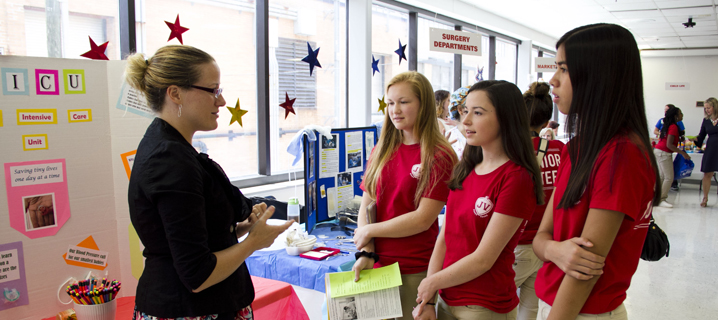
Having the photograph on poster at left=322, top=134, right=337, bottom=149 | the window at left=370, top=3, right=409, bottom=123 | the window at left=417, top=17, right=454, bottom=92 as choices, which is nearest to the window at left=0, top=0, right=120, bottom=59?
the photograph on poster at left=322, top=134, right=337, bottom=149

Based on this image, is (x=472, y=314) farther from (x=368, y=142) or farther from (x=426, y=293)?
(x=368, y=142)

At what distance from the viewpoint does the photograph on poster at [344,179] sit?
2.75 m

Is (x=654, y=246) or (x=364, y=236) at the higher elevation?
(x=654, y=246)

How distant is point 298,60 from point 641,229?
12.5ft

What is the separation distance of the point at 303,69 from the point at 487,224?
3.52 metres

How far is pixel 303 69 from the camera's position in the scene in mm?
4512

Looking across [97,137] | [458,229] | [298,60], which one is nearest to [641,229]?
[458,229]

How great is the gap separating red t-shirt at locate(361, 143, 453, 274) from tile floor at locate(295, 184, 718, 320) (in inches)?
20.3

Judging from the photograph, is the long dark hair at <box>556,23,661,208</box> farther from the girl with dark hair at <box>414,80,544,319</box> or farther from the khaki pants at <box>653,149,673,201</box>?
the khaki pants at <box>653,149,673,201</box>

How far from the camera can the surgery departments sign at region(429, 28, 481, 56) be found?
→ 4383 millimetres

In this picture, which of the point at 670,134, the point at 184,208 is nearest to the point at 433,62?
the point at 670,134

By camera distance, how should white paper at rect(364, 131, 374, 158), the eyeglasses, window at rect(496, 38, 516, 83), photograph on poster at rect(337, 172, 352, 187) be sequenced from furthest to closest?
window at rect(496, 38, 516, 83) < white paper at rect(364, 131, 374, 158) < photograph on poster at rect(337, 172, 352, 187) < the eyeglasses

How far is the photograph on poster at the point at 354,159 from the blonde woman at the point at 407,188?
3.46 feet

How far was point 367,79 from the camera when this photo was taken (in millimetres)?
4902
